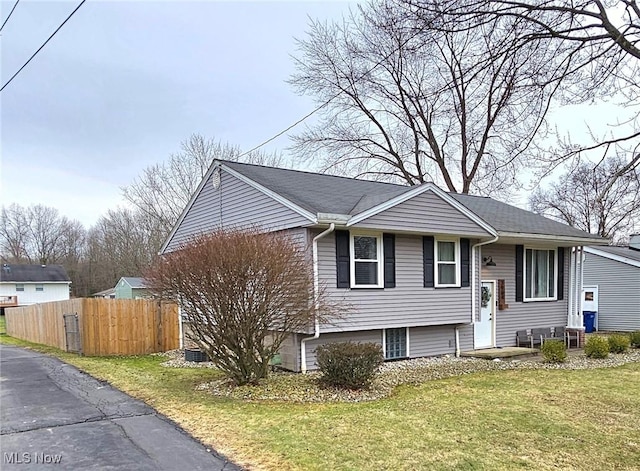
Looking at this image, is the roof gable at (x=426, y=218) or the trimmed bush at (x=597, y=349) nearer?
the roof gable at (x=426, y=218)

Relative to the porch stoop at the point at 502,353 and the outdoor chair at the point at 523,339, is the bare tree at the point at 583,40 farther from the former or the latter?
the outdoor chair at the point at 523,339

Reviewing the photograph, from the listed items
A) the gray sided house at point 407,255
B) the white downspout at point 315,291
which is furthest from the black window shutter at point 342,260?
the white downspout at point 315,291

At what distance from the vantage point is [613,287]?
20.1 m

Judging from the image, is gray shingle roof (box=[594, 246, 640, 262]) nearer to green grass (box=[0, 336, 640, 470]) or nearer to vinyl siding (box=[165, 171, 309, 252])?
green grass (box=[0, 336, 640, 470])

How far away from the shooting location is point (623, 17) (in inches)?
215

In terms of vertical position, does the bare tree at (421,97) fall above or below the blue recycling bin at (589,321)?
above

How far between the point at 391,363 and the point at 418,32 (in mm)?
7274

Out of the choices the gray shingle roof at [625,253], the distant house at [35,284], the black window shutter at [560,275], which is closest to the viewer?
the black window shutter at [560,275]

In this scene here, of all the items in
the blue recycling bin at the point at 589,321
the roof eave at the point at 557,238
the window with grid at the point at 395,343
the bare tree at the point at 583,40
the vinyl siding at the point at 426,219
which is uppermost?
the bare tree at the point at 583,40

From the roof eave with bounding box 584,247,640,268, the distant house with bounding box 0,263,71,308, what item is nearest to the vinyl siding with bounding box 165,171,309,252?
the roof eave with bounding box 584,247,640,268

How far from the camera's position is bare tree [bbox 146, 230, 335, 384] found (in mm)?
7621

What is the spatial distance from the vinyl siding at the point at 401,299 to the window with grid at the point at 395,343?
0.53m

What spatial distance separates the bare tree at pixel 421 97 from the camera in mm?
5781

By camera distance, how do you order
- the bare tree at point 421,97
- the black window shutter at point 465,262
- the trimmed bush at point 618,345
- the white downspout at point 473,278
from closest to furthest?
the bare tree at point 421,97 < the black window shutter at point 465,262 < the white downspout at point 473,278 < the trimmed bush at point 618,345
